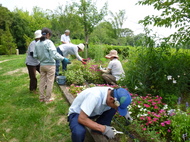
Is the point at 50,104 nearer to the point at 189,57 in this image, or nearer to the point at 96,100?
the point at 96,100

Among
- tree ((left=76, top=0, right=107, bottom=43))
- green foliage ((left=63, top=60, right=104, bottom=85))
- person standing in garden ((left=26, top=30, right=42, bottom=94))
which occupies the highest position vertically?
tree ((left=76, top=0, right=107, bottom=43))

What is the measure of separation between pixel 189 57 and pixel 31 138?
4.00 m

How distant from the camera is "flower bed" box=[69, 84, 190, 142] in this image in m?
2.00

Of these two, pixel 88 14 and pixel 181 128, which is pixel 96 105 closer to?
pixel 181 128

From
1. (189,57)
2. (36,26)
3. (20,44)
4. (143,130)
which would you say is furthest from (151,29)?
(36,26)

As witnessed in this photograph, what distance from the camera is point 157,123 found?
2387 millimetres

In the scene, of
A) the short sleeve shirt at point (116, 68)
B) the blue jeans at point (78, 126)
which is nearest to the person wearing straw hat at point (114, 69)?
the short sleeve shirt at point (116, 68)

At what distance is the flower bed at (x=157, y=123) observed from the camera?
6.57 feet

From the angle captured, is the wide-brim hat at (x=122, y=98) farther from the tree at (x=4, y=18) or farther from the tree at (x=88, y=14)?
the tree at (x=4, y=18)

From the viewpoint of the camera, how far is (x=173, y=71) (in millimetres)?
3502

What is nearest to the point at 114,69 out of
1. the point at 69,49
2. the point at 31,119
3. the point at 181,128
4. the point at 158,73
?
the point at 158,73

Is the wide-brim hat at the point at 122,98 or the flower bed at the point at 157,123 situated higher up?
the wide-brim hat at the point at 122,98

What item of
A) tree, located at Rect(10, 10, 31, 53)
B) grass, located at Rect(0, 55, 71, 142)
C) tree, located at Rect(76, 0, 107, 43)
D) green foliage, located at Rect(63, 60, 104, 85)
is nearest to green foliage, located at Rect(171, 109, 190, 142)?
grass, located at Rect(0, 55, 71, 142)

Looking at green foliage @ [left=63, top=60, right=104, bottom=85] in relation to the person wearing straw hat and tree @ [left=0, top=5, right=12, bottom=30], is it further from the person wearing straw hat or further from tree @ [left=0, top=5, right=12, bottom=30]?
tree @ [left=0, top=5, right=12, bottom=30]
